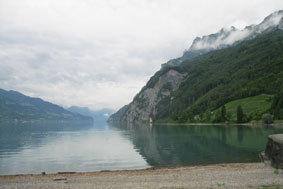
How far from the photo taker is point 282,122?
158500mm

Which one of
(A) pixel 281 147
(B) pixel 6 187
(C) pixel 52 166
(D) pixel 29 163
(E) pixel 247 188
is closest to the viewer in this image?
(E) pixel 247 188

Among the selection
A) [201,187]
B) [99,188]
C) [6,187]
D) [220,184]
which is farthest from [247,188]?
→ [6,187]

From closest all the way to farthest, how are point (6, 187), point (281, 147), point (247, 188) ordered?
1. point (247, 188)
2. point (6, 187)
3. point (281, 147)

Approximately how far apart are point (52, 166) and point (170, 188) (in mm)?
37169

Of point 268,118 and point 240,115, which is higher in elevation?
point 240,115

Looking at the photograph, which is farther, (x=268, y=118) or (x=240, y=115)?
(x=240, y=115)

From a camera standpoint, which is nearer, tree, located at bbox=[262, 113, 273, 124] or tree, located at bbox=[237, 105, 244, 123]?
tree, located at bbox=[262, 113, 273, 124]

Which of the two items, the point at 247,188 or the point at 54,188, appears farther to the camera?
the point at 54,188

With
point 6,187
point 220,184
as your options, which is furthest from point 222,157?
point 6,187

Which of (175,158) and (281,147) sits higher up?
(281,147)

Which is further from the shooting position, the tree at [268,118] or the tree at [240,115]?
the tree at [240,115]

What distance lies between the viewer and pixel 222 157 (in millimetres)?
55812

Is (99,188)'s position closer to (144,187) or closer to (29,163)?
(144,187)

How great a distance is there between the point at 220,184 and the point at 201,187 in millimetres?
2477
